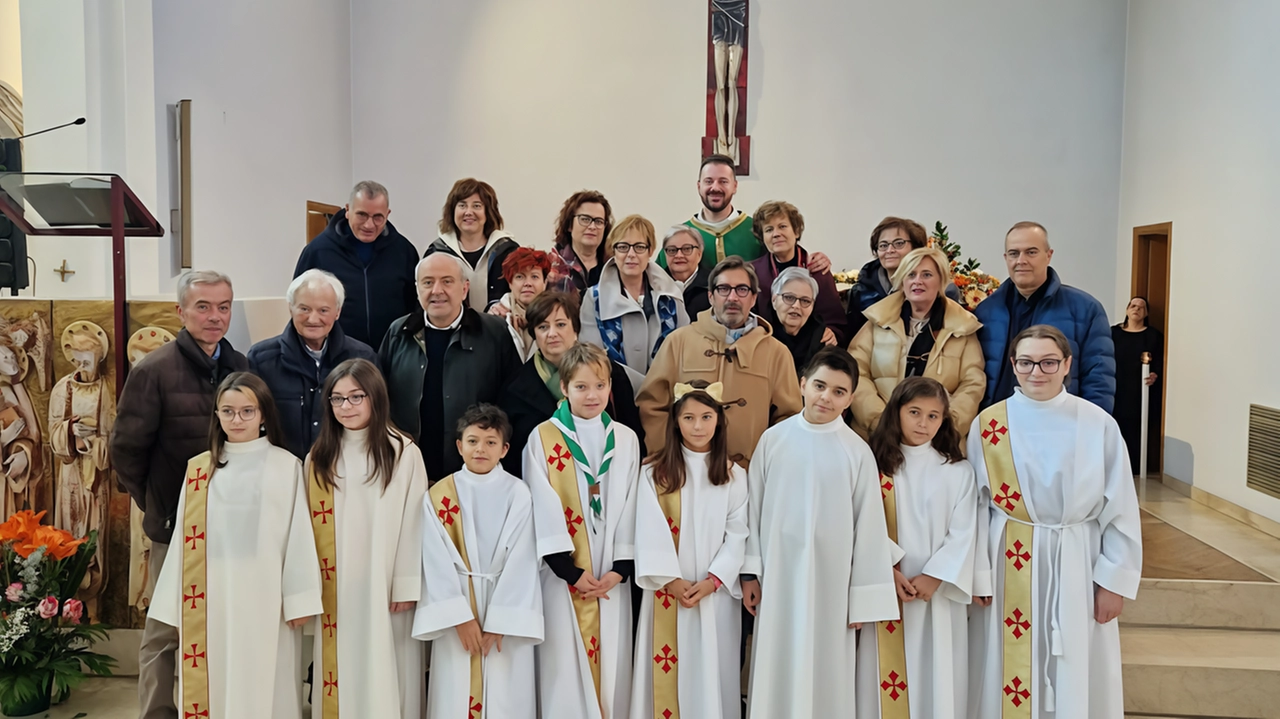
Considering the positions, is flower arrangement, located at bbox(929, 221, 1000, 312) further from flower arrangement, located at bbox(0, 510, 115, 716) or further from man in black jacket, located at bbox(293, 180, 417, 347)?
flower arrangement, located at bbox(0, 510, 115, 716)

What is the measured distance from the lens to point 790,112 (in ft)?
26.9

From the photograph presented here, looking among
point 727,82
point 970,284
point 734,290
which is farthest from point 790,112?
point 734,290

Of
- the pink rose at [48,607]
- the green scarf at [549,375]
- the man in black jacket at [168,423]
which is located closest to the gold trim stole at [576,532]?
the green scarf at [549,375]

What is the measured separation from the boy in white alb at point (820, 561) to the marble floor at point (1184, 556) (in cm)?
177

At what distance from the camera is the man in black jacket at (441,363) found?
333 centimetres

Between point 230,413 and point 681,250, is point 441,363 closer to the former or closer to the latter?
point 230,413

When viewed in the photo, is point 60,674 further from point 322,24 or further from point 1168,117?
point 1168,117

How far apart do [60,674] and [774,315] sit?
3.34m

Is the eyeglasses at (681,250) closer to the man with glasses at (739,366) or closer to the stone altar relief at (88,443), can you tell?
the man with glasses at (739,366)

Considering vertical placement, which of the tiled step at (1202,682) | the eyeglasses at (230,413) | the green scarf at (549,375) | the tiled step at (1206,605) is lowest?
the tiled step at (1202,682)

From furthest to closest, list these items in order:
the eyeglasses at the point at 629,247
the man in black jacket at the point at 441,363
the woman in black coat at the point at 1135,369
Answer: the woman in black coat at the point at 1135,369 → the eyeglasses at the point at 629,247 → the man in black jacket at the point at 441,363

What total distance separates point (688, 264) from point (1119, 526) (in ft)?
6.58

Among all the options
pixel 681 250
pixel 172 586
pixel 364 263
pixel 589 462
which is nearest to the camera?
pixel 172 586

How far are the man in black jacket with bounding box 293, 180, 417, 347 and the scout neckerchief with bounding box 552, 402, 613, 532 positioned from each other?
143 centimetres
